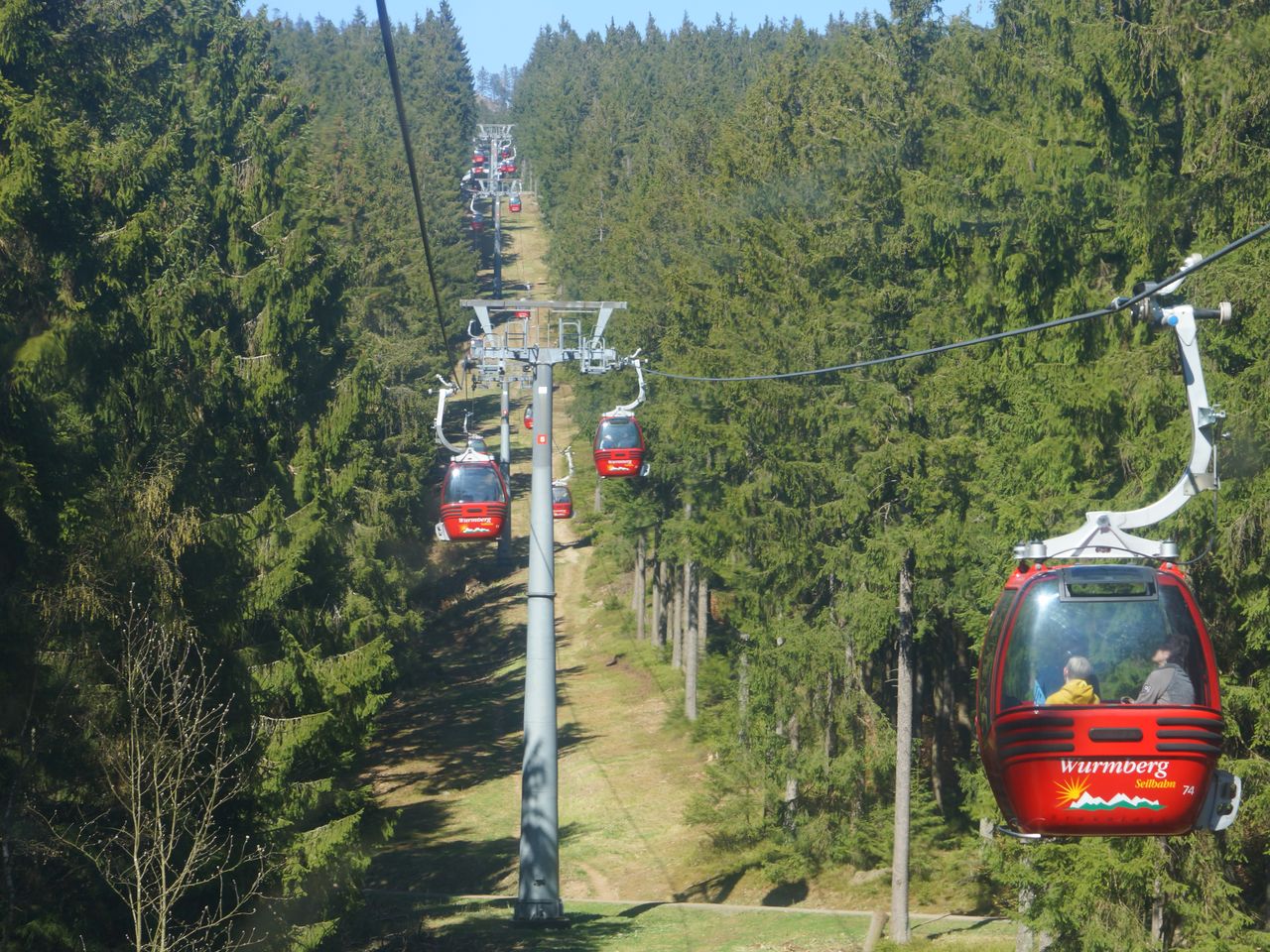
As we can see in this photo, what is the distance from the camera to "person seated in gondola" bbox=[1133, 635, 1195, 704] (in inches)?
380

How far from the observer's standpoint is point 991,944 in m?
23.7

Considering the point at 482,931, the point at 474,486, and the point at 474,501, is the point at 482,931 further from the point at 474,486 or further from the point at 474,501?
the point at 474,486

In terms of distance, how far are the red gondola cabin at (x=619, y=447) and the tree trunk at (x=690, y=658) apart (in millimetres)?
7203

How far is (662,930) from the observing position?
24.1m

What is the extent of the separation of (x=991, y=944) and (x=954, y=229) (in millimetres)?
11865

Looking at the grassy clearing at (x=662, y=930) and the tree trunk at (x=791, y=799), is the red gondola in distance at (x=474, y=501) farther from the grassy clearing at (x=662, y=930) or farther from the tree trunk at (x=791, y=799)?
the tree trunk at (x=791, y=799)

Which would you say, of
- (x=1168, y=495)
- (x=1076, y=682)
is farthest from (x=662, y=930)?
(x=1168, y=495)

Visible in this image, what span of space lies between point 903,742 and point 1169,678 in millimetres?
16053

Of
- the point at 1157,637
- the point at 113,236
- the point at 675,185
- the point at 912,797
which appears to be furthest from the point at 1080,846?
the point at 675,185

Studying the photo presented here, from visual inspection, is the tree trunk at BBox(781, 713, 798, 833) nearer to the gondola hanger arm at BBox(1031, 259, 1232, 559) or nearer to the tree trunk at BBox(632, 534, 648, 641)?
the gondola hanger arm at BBox(1031, 259, 1232, 559)

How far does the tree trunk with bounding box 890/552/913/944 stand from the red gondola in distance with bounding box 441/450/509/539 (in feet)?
24.7

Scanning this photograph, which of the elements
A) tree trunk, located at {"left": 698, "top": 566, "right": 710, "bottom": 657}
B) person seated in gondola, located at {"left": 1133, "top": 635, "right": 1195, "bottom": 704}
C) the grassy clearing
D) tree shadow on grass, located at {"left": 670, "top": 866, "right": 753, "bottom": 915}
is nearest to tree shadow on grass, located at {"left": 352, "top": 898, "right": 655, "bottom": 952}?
the grassy clearing

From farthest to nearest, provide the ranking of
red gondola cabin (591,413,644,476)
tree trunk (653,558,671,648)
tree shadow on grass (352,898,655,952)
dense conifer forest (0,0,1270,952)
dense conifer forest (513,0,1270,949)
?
tree trunk (653,558,671,648)
red gondola cabin (591,413,644,476)
tree shadow on grass (352,898,655,952)
dense conifer forest (513,0,1270,949)
dense conifer forest (0,0,1270,952)

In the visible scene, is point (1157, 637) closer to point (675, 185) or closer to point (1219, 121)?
point (1219, 121)
